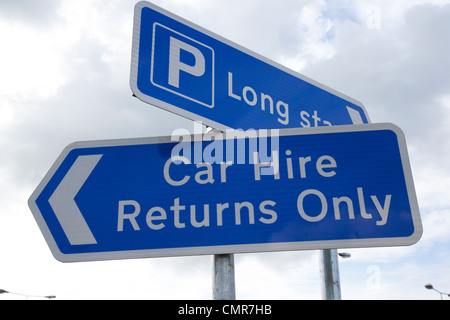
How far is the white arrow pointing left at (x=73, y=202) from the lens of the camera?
1458mm

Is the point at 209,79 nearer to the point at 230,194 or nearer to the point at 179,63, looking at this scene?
the point at 179,63

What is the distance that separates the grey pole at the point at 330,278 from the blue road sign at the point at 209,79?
1.01 m

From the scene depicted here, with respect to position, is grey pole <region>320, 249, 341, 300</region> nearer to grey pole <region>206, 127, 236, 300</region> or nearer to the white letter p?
grey pole <region>206, 127, 236, 300</region>

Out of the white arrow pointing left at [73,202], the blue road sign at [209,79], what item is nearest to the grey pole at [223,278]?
the white arrow pointing left at [73,202]

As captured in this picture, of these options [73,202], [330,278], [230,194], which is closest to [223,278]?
[230,194]

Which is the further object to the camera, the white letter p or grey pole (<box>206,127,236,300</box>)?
the white letter p

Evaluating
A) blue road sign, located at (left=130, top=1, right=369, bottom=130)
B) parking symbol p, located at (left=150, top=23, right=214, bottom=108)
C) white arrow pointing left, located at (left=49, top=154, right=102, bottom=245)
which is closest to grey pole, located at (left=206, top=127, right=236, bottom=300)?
white arrow pointing left, located at (left=49, top=154, right=102, bottom=245)

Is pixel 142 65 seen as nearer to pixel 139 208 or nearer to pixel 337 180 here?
pixel 139 208

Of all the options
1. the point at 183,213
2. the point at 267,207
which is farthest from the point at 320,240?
the point at 183,213

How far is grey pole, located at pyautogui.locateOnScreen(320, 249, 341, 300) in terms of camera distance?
8.17ft

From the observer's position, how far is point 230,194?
149 centimetres

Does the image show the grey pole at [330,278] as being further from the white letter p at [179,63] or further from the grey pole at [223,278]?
the white letter p at [179,63]

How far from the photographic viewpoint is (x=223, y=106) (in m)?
1.83

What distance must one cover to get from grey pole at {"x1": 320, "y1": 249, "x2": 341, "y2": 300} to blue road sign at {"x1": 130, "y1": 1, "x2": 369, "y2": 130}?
3.32 ft
